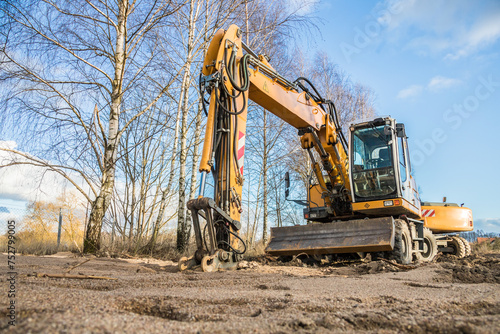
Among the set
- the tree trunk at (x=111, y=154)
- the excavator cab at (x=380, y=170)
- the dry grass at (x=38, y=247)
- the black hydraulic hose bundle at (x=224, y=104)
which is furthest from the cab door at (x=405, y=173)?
the dry grass at (x=38, y=247)

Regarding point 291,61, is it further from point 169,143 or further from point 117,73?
point 117,73

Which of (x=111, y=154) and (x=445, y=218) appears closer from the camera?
(x=111, y=154)

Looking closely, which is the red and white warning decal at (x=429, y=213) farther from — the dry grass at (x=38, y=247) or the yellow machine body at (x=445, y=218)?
the dry grass at (x=38, y=247)

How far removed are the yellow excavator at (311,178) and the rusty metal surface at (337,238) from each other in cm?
2

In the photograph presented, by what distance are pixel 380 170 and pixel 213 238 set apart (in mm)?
4326

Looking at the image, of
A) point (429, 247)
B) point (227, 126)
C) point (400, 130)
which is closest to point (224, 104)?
point (227, 126)

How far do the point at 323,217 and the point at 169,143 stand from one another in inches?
272

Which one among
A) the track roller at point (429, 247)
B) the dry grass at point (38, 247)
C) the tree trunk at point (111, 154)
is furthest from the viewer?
the track roller at point (429, 247)

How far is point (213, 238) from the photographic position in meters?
5.62

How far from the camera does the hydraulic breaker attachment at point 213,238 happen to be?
17.9ft

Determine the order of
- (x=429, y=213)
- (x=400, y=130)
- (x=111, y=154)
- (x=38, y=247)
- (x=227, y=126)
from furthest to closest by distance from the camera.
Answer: (x=429, y=213), (x=38, y=247), (x=111, y=154), (x=400, y=130), (x=227, y=126)

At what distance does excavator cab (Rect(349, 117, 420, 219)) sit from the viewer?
8.03 m

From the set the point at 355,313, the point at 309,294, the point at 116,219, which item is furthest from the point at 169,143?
the point at 355,313

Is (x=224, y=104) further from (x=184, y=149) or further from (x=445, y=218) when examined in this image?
(x=445, y=218)
